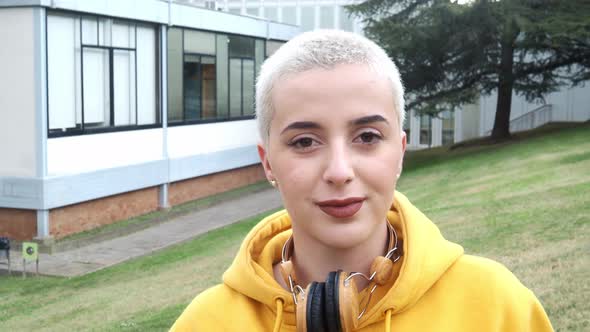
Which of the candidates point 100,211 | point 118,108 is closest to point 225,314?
point 100,211

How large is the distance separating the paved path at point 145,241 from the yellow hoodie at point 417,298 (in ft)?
48.1

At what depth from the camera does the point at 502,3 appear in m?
26.7

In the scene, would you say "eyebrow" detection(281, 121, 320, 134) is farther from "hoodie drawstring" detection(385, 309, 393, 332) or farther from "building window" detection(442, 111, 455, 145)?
"building window" detection(442, 111, 455, 145)

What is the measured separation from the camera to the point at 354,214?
96.3 inches

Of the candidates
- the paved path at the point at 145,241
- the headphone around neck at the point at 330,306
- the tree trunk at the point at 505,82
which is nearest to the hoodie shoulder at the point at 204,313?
the headphone around neck at the point at 330,306

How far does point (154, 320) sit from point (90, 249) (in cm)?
962

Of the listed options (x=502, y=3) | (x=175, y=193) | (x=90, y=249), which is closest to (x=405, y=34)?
(x=502, y=3)

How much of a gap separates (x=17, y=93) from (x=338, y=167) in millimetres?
18568

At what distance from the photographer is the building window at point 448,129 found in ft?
151

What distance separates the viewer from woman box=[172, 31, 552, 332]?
2.42 metres

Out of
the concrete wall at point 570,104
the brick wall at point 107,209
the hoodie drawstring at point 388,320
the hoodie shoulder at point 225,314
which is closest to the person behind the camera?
the hoodie drawstring at point 388,320

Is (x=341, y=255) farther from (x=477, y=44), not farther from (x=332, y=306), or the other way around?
(x=477, y=44)

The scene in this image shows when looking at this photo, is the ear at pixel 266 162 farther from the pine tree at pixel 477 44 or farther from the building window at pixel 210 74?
the pine tree at pixel 477 44

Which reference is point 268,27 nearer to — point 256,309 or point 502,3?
point 502,3
